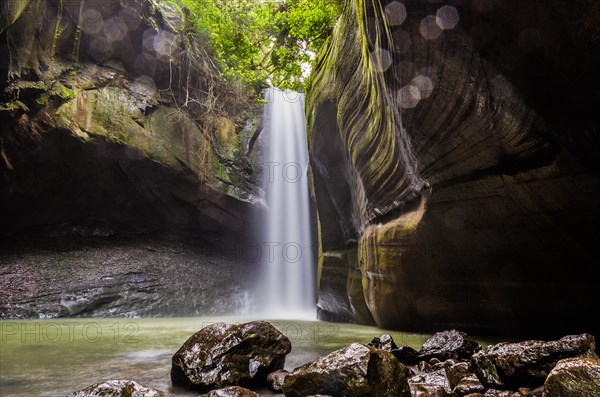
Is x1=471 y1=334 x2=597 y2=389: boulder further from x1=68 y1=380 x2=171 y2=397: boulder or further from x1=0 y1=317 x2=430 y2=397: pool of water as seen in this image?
x1=68 y1=380 x2=171 y2=397: boulder

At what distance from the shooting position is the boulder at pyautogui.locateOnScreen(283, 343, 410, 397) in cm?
200

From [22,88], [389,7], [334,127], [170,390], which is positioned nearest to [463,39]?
[389,7]

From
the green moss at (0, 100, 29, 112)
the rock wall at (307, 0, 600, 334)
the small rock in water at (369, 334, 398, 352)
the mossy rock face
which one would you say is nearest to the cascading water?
the rock wall at (307, 0, 600, 334)

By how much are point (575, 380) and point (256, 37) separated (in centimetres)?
1264

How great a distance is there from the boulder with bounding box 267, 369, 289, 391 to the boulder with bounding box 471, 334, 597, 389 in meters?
1.26

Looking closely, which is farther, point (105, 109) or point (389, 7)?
point (105, 109)

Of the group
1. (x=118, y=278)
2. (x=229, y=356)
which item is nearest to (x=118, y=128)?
(x=118, y=278)

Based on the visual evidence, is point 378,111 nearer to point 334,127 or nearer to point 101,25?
point 334,127

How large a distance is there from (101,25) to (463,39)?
447 inches

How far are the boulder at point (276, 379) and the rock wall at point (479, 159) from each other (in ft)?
8.42

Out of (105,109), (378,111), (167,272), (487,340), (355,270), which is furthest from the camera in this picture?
(167,272)

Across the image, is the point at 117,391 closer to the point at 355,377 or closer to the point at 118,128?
the point at 355,377

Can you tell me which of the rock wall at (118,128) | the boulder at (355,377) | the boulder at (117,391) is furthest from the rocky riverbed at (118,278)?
the boulder at (355,377)

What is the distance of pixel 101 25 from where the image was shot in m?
11.1
